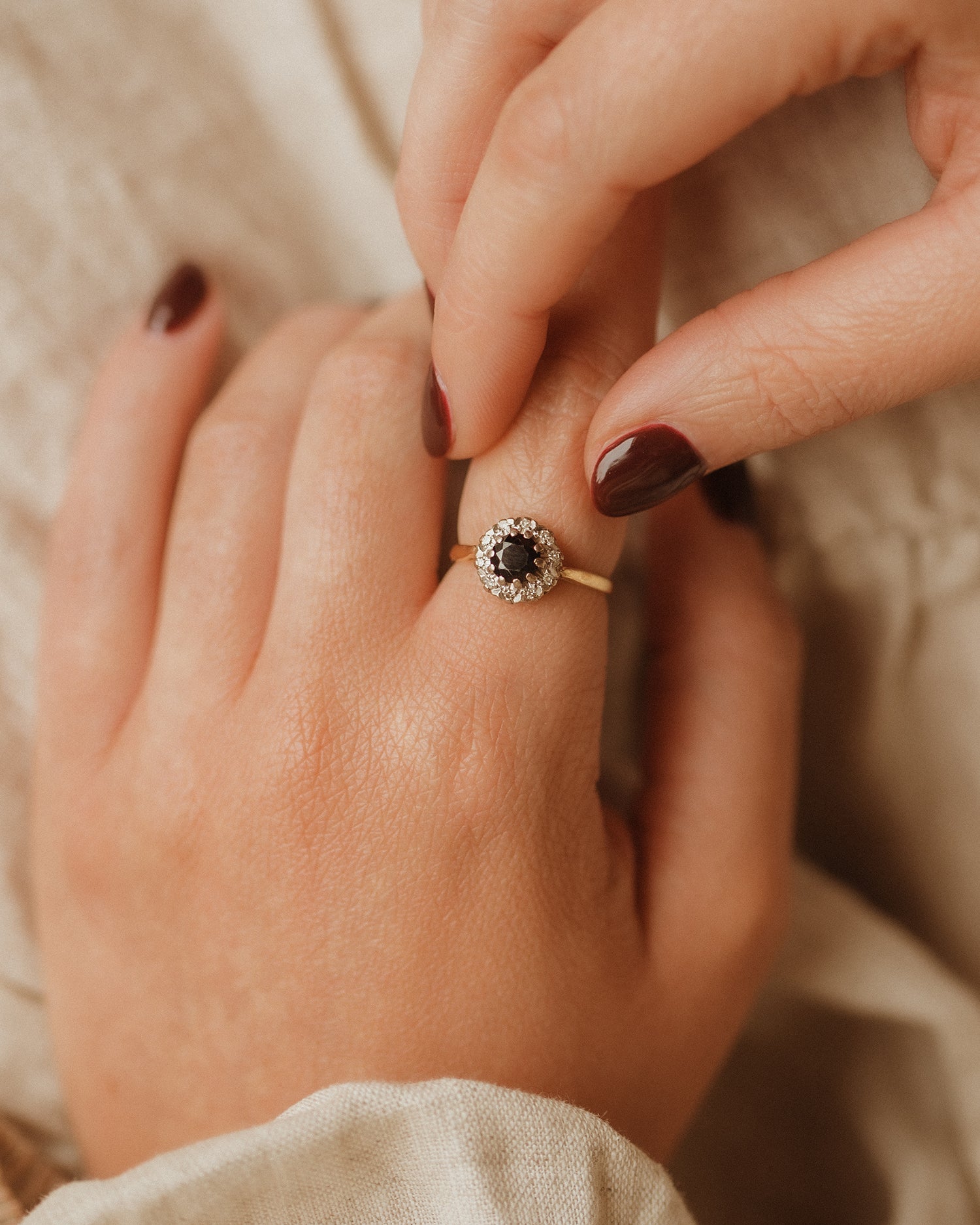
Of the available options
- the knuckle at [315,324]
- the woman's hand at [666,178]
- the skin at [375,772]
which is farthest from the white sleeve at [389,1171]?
the knuckle at [315,324]

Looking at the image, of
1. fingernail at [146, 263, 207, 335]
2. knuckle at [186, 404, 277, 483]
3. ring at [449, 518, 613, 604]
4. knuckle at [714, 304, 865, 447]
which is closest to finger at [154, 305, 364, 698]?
knuckle at [186, 404, 277, 483]

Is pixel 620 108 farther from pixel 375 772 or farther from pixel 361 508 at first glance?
pixel 375 772

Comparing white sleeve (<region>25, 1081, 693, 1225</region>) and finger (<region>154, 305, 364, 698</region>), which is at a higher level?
finger (<region>154, 305, 364, 698</region>)

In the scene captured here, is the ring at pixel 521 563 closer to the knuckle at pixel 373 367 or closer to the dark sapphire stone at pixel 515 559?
the dark sapphire stone at pixel 515 559

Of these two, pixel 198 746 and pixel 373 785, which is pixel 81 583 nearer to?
pixel 198 746

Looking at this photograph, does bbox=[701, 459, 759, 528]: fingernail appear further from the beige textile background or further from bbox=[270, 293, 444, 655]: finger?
bbox=[270, 293, 444, 655]: finger

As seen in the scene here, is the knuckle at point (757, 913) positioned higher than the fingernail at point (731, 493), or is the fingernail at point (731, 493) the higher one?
the fingernail at point (731, 493)
